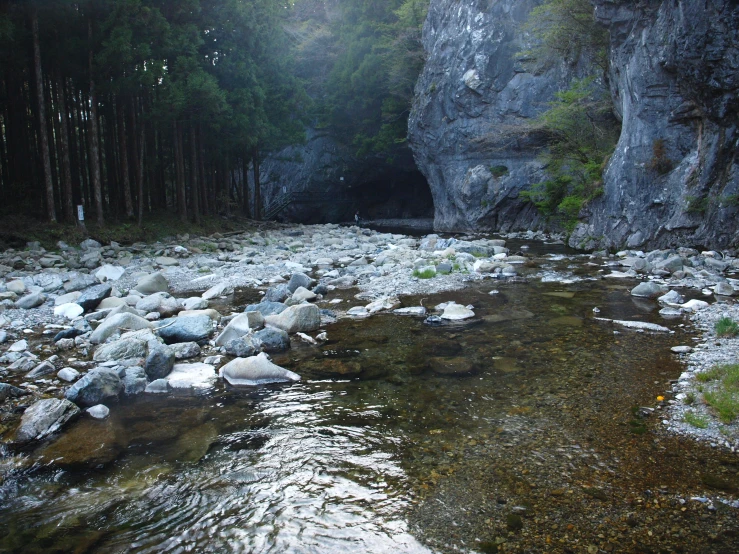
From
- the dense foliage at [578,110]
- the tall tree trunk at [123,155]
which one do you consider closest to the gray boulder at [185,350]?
the dense foliage at [578,110]

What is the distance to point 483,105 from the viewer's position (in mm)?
26984

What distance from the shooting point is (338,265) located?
14148 mm

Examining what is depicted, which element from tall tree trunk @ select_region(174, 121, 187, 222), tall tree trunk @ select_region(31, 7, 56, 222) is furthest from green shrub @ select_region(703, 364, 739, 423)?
tall tree trunk @ select_region(174, 121, 187, 222)

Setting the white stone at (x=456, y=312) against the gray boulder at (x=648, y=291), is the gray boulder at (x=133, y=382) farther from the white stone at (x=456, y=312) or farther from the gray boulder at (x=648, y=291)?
the gray boulder at (x=648, y=291)

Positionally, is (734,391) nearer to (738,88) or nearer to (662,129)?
(738,88)

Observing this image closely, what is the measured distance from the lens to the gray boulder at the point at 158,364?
528cm

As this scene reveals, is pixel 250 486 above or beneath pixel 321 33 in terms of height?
beneath

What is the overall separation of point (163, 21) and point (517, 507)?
744 inches

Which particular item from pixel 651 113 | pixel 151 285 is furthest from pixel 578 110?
pixel 151 285

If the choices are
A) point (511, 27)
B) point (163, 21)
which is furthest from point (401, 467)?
point (511, 27)

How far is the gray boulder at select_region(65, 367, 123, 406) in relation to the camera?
4.59 meters

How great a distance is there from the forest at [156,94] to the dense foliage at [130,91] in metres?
0.06

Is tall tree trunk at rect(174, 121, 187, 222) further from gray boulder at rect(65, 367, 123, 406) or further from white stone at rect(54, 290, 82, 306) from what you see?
gray boulder at rect(65, 367, 123, 406)

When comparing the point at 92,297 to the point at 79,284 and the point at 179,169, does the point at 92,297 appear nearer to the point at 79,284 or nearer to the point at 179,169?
the point at 79,284
